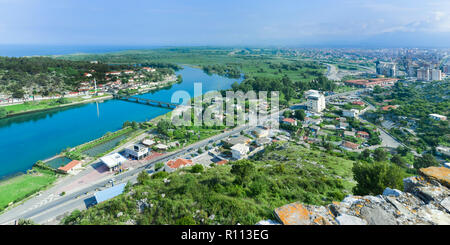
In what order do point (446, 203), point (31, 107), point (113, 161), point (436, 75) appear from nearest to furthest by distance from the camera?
1. point (446, 203)
2. point (113, 161)
3. point (31, 107)
4. point (436, 75)

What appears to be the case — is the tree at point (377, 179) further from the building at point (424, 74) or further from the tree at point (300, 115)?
the building at point (424, 74)

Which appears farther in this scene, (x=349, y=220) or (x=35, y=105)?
(x=35, y=105)

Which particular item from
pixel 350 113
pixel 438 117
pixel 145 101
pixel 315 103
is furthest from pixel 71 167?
pixel 438 117

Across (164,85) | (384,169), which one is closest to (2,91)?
(164,85)

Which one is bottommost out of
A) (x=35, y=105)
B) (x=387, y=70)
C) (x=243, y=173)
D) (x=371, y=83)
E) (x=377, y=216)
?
(x=243, y=173)

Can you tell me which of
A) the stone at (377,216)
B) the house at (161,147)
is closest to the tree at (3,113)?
the house at (161,147)

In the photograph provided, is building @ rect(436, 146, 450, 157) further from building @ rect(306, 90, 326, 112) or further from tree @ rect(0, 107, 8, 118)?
tree @ rect(0, 107, 8, 118)

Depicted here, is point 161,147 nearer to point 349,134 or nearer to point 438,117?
point 349,134
